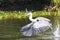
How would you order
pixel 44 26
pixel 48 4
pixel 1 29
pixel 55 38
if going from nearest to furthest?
pixel 44 26
pixel 55 38
pixel 1 29
pixel 48 4

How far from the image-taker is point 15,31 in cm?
1170

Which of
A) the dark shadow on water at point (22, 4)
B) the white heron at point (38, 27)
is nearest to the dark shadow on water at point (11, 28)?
the white heron at point (38, 27)

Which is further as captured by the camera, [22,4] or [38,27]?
[22,4]

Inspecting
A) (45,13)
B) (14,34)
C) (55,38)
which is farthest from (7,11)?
(55,38)

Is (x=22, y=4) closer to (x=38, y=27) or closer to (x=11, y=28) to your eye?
(x=11, y=28)

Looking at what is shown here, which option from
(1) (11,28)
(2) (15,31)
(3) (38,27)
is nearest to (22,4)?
(1) (11,28)

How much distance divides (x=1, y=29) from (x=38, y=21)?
8.31ft

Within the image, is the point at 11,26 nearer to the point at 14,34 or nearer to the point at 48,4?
the point at 14,34

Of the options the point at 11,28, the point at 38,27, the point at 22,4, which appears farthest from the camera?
the point at 22,4

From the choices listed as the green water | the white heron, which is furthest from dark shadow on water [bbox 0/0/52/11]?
the white heron

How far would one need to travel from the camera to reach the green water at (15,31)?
10.5 metres

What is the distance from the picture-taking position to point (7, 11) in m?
16.6

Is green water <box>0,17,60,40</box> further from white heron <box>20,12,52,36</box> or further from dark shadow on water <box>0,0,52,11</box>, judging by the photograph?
dark shadow on water <box>0,0,52,11</box>

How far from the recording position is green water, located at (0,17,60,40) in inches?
412
